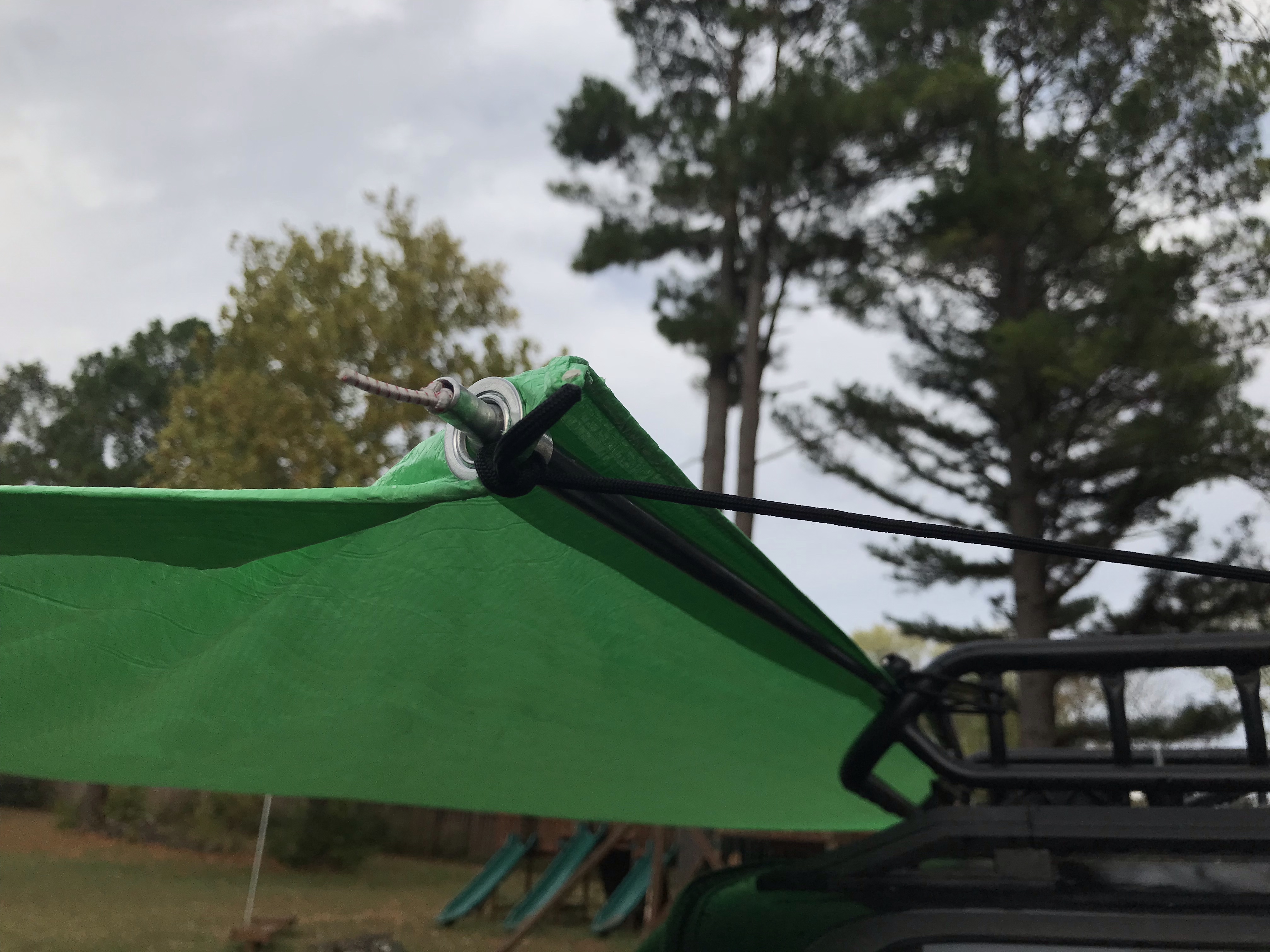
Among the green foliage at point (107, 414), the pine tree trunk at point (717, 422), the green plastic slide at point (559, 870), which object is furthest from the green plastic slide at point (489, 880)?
the green foliage at point (107, 414)

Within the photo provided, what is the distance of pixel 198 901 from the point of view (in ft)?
38.9

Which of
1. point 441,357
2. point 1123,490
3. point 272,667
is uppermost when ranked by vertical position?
point 441,357

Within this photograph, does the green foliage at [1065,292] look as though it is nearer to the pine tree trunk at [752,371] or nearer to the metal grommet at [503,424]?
the pine tree trunk at [752,371]

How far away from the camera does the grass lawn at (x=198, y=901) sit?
31.7 ft

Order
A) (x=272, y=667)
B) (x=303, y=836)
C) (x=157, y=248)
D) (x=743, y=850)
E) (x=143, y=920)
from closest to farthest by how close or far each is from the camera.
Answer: (x=272, y=667) < (x=743, y=850) < (x=143, y=920) < (x=303, y=836) < (x=157, y=248)

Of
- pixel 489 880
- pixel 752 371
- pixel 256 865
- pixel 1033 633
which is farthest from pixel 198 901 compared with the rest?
pixel 1033 633

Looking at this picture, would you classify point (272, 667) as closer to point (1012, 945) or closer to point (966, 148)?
point (1012, 945)

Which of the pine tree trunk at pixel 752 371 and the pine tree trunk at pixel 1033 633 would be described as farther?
the pine tree trunk at pixel 752 371

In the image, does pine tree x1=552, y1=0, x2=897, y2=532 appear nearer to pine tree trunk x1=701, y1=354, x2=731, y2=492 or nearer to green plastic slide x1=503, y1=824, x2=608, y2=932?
pine tree trunk x1=701, y1=354, x2=731, y2=492

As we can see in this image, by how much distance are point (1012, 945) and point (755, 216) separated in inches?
498

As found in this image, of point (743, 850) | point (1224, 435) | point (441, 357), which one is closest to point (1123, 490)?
point (1224, 435)

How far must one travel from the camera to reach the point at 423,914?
11.6 m

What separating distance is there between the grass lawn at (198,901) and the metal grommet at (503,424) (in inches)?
375

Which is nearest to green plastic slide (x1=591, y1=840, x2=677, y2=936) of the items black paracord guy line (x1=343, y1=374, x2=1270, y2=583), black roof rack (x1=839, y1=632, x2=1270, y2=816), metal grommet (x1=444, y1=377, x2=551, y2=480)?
black roof rack (x1=839, y1=632, x2=1270, y2=816)
